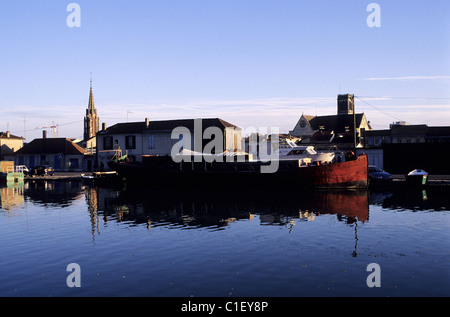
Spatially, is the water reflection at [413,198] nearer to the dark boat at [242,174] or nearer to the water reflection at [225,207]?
the water reflection at [225,207]

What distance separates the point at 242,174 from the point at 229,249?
28.0 m

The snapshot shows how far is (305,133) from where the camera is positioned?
362ft

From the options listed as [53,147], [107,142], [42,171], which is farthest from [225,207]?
[53,147]

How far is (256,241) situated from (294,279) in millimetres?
5736

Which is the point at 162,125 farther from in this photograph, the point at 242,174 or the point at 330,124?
the point at 330,124

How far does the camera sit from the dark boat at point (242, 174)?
4159cm

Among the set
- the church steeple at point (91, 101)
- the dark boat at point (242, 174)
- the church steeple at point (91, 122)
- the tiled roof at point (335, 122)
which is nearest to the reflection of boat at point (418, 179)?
the dark boat at point (242, 174)

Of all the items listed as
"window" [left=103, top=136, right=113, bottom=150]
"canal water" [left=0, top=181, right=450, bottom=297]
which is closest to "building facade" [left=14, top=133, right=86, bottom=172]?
"window" [left=103, top=136, right=113, bottom=150]

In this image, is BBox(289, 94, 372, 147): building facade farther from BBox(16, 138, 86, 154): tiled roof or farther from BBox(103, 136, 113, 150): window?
BBox(16, 138, 86, 154): tiled roof

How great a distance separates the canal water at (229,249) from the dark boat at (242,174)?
387 inches

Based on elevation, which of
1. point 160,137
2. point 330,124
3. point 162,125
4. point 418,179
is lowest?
point 418,179

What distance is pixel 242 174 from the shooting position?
44969mm

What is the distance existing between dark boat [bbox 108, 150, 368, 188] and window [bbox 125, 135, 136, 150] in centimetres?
1467
